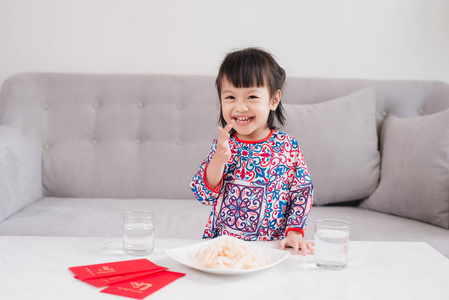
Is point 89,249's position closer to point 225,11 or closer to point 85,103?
point 85,103

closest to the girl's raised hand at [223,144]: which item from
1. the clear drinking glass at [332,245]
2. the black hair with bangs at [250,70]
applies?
the black hair with bangs at [250,70]

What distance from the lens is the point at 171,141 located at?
2.19 m

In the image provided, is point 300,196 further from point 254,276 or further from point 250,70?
point 254,276

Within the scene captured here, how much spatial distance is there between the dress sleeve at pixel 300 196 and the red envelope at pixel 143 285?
1.63ft

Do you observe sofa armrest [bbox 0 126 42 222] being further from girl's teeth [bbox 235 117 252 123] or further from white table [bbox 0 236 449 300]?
girl's teeth [bbox 235 117 252 123]

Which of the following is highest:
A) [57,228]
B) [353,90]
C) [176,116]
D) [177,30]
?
[177,30]

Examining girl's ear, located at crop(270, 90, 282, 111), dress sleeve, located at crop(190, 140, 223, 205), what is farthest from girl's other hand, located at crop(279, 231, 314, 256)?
girl's ear, located at crop(270, 90, 282, 111)

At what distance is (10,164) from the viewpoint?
6.13ft

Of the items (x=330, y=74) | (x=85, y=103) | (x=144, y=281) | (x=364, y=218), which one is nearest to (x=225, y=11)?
(x=330, y=74)

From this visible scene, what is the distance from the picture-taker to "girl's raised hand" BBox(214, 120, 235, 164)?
111 centimetres

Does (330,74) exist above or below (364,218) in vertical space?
above

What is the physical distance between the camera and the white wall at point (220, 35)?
8.11 feet

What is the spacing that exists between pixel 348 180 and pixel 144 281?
1.36m

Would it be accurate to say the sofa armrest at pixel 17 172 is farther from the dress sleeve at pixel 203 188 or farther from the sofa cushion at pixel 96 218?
the dress sleeve at pixel 203 188
